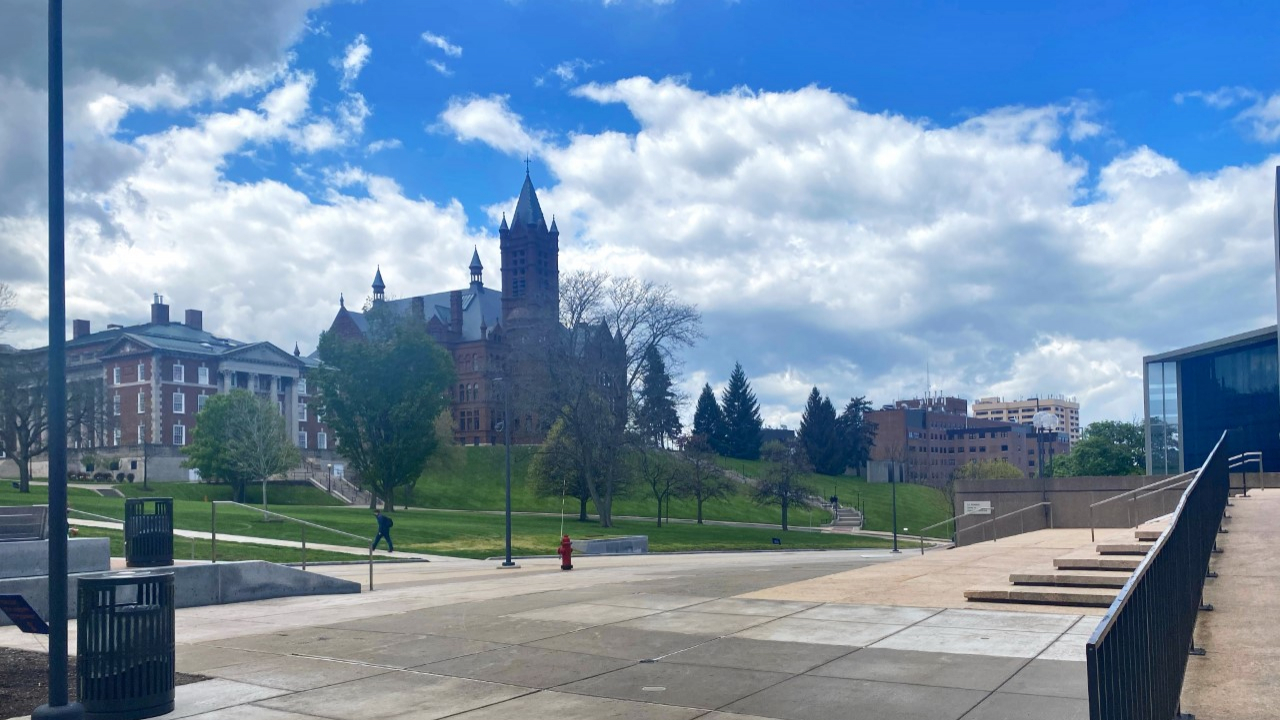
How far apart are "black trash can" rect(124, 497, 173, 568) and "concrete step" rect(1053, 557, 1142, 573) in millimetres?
13421

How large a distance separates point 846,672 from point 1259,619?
158 inches

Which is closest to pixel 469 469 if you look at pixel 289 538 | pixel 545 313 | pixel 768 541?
pixel 545 313

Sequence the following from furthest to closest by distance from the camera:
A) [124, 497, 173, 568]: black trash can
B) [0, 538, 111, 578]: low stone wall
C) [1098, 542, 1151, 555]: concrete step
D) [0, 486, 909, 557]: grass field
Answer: [0, 486, 909, 557]: grass field, [124, 497, 173, 568]: black trash can, [1098, 542, 1151, 555]: concrete step, [0, 538, 111, 578]: low stone wall

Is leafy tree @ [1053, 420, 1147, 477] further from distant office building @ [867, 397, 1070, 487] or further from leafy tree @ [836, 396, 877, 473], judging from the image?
distant office building @ [867, 397, 1070, 487]

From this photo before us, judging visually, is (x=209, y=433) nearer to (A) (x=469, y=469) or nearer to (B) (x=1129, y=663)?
(A) (x=469, y=469)

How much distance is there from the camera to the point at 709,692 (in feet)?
30.0

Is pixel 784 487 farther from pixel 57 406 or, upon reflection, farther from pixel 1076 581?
pixel 57 406

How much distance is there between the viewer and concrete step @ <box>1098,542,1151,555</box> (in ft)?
49.8

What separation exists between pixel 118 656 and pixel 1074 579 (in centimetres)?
1137

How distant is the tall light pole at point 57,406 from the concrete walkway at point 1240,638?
333 inches

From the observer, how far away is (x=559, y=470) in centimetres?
6519

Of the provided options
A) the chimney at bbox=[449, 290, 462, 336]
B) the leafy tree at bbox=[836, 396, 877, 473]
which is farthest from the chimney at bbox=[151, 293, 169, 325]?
the leafy tree at bbox=[836, 396, 877, 473]

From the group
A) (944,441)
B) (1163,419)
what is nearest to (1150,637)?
(1163,419)

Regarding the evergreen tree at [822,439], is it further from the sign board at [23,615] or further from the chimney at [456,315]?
the sign board at [23,615]
